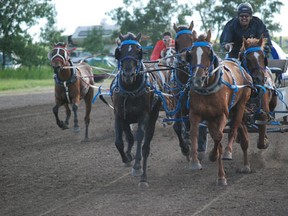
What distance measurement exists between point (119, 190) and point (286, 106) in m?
3.90

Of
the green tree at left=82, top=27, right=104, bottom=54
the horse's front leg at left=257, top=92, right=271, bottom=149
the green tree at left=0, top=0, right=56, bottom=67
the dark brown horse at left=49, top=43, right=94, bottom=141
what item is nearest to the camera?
the horse's front leg at left=257, top=92, right=271, bottom=149

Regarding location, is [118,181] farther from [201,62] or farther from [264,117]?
[264,117]

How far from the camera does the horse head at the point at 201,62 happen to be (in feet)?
29.2

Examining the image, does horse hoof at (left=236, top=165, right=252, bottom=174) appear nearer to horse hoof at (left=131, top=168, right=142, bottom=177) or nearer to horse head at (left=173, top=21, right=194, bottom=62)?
horse hoof at (left=131, top=168, right=142, bottom=177)

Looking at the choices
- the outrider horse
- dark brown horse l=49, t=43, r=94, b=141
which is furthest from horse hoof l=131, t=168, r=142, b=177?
dark brown horse l=49, t=43, r=94, b=141

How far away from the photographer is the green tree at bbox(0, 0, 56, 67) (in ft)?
138

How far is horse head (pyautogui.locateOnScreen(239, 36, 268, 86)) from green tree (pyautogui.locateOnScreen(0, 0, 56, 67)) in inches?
1281

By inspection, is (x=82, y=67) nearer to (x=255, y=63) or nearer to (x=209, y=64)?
(x=255, y=63)

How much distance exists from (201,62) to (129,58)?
0.96 metres

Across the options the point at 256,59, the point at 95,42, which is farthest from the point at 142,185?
the point at 95,42

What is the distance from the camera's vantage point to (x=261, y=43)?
10.7m

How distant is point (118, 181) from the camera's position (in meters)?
9.76

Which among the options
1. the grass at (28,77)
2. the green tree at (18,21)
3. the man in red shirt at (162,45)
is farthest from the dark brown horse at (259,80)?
the green tree at (18,21)

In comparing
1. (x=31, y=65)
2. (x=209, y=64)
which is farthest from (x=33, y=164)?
(x=31, y=65)
